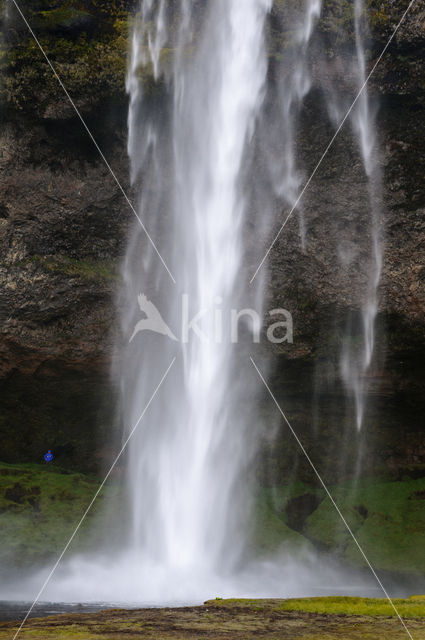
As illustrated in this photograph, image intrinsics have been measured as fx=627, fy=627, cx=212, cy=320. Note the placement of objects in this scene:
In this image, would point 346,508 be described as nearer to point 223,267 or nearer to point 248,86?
point 223,267

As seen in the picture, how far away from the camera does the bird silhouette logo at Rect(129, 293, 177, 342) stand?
30344 millimetres

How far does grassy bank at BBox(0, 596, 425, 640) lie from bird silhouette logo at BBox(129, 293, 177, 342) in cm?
1480

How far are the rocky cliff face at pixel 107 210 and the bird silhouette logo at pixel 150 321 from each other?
1.31 m

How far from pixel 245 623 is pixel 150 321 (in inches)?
703

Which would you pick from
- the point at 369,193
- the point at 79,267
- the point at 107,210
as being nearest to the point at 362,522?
the point at 369,193

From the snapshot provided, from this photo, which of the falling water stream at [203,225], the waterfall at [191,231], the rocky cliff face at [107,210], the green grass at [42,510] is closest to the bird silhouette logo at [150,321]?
the falling water stream at [203,225]

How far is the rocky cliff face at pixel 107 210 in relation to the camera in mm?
28484

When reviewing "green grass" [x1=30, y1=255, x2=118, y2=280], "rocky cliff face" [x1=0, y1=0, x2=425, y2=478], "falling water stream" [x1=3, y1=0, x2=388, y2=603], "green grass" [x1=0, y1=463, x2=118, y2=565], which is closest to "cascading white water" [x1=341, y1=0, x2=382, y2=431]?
"falling water stream" [x1=3, y1=0, x2=388, y2=603]

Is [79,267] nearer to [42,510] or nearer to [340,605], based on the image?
[42,510]

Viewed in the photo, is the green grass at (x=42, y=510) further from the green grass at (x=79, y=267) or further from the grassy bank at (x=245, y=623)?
the grassy bank at (x=245, y=623)

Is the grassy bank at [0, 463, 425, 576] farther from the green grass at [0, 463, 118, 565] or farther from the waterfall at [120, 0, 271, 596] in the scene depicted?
the waterfall at [120, 0, 271, 596]

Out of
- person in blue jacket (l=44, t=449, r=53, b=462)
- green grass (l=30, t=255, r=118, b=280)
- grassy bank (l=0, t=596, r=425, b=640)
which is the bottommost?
grassy bank (l=0, t=596, r=425, b=640)

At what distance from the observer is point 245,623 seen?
47.6ft

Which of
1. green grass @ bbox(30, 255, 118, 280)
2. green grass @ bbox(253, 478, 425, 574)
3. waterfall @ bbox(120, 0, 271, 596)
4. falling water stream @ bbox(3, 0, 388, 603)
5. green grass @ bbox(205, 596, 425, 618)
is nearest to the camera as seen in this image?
green grass @ bbox(205, 596, 425, 618)
